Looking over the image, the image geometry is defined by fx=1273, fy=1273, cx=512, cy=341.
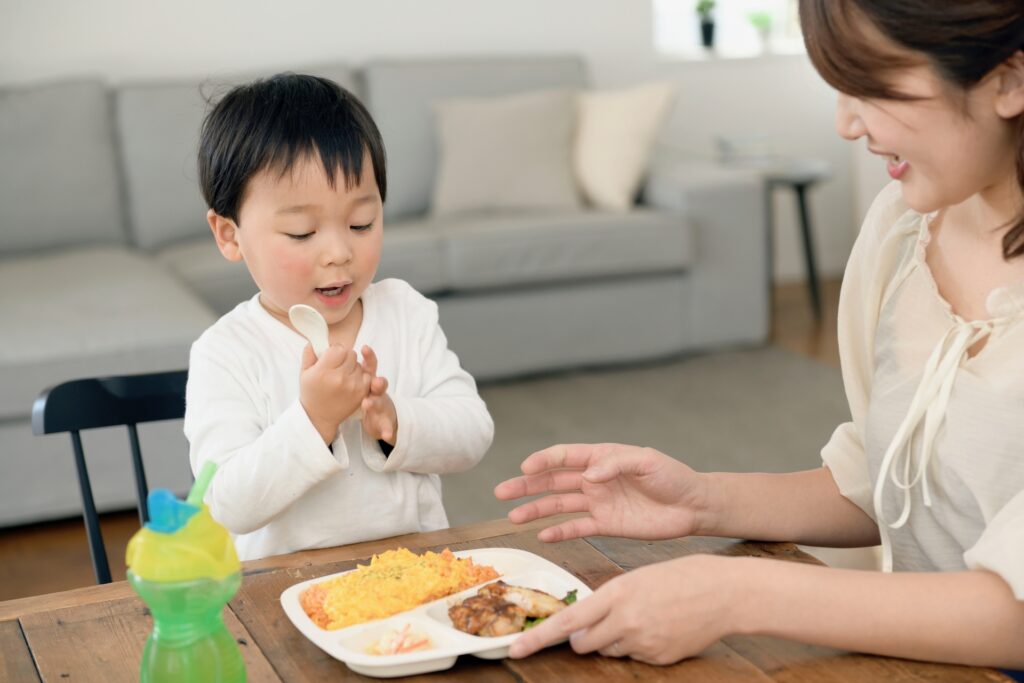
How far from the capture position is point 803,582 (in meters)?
0.97

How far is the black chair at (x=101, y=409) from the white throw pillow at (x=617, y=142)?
2947 mm

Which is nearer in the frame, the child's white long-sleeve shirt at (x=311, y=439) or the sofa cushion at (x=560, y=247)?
the child's white long-sleeve shirt at (x=311, y=439)

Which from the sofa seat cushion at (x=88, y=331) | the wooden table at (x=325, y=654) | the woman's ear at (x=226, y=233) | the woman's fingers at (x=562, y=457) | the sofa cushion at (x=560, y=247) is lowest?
the sofa cushion at (x=560, y=247)

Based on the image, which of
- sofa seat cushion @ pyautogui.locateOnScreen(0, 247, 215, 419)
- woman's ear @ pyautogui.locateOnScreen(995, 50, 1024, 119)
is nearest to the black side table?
sofa seat cushion @ pyautogui.locateOnScreen(0, 247, 215, 419)

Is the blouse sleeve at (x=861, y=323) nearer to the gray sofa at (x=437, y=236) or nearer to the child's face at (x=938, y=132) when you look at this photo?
the child's face at (x=938, y=132)

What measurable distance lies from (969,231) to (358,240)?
2.01 ft

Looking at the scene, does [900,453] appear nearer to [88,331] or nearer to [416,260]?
[88,331]

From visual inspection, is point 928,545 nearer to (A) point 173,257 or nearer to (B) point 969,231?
(B) point 969,231

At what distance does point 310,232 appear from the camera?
53.0 inches

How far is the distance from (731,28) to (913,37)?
474 centimetres

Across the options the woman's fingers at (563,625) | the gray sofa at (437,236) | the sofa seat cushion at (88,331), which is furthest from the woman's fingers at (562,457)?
the gray sofa at (437,236)

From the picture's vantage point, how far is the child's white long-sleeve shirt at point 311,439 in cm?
123

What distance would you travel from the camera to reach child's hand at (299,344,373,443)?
1.19m

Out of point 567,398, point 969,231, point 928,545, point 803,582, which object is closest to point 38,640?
point 803,582
